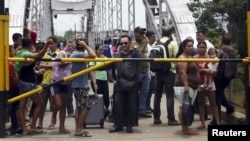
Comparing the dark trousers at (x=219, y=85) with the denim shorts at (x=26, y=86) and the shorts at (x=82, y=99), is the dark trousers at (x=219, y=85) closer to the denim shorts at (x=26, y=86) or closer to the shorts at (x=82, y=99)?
the shorts at (x=82, y=99)

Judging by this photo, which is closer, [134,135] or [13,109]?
[134,135]

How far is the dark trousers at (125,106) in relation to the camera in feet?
34.0

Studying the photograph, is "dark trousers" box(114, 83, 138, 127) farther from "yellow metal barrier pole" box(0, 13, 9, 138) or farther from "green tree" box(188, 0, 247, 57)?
"green tree" box(188, 0, 247, 57)

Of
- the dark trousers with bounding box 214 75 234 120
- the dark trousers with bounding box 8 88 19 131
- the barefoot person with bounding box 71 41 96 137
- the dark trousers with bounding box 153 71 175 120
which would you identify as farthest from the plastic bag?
the dark trousers with bounding box 8 88 19 131

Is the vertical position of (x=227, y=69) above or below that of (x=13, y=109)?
above

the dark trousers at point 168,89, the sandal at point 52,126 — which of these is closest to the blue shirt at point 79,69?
the sandal at point 52,126

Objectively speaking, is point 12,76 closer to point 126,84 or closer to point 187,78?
point 126,84

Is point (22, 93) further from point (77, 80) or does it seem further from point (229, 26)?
point (229, 26)

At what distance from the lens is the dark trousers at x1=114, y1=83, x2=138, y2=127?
10.4 m

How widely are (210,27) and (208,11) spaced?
140 cm

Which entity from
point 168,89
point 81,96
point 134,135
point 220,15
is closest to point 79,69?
point 81,96

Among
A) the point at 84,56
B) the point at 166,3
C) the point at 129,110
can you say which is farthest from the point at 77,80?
the point at 166,3

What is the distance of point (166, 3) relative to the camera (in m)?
23.2

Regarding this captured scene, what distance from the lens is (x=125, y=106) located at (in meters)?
10.5
